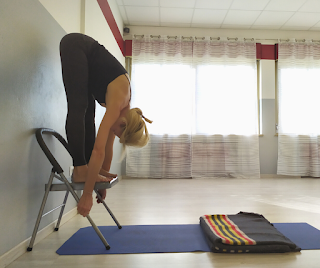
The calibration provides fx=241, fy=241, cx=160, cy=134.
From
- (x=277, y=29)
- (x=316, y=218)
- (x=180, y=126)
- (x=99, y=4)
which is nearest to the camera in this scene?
(x=316, y=218)

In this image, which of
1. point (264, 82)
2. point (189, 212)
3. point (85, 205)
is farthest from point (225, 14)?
point (85, 205)

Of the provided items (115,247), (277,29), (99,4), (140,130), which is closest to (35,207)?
(115,247)

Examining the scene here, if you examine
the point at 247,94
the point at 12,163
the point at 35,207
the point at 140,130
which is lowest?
the point at 35,207

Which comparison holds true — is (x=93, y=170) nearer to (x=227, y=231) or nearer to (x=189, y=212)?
(x=227, y=231)

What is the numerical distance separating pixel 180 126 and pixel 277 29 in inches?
110

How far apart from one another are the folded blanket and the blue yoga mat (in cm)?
7

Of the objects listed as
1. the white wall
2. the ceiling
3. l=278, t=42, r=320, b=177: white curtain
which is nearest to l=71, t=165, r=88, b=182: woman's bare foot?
the ceiling

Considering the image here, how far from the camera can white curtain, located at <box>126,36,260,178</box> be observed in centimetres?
446

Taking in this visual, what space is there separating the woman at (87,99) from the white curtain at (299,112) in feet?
12.8

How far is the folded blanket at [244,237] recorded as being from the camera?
1.35 meters

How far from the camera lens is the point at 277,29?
15.8 ft

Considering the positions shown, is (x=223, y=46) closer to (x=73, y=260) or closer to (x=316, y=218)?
(x=316, y=218)

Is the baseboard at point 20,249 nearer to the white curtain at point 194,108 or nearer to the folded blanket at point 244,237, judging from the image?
→ the folded blanket at point 244,237

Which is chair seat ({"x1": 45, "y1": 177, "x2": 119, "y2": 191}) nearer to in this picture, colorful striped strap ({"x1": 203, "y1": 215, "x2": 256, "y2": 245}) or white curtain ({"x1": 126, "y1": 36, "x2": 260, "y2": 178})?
colorful striped strap ({"x1": 203, "y1": 215, "x2": 256, "y2": 245})
